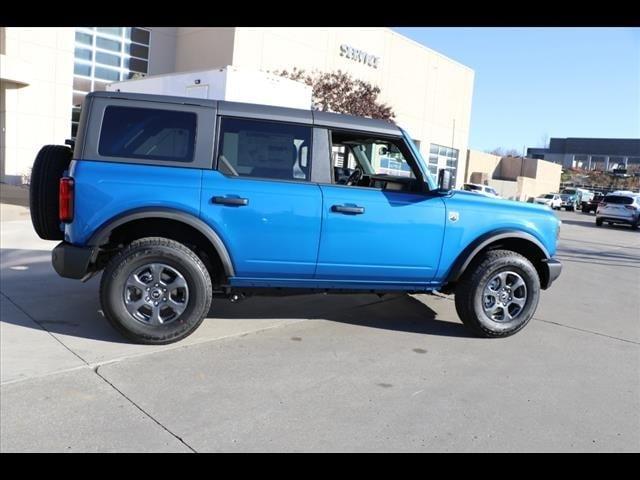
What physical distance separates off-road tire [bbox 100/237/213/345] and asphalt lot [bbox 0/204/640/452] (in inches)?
5.6

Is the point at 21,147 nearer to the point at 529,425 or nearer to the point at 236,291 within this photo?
the point at 236,291

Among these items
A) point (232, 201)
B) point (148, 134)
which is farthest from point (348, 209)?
point (148, 134)

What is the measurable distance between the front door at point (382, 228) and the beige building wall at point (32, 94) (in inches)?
630

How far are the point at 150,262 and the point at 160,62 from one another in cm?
2122

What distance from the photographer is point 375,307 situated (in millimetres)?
6164

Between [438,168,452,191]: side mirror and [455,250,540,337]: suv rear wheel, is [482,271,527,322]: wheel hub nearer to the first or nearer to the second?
[455,250,540,337]: suv rear wheel

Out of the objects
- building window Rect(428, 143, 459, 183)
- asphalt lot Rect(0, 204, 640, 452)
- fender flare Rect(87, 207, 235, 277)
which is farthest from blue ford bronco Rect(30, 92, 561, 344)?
building window Rect(428, 143, 459, 183)

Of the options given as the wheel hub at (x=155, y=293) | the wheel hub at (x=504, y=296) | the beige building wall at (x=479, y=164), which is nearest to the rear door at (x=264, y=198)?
the wheel hub at (x=155, y=293)

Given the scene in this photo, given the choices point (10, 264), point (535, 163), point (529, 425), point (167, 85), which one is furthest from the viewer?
point (535, 163)

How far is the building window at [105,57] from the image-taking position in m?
20.4
